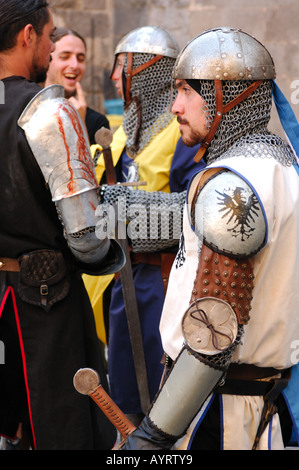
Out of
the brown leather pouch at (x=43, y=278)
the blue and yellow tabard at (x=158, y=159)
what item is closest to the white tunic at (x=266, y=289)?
the brown leather pouch at (x=43, y=278)

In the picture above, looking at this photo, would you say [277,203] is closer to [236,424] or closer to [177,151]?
[236,424]

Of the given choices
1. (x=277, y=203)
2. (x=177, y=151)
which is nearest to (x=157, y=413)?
(x=277, y=203)

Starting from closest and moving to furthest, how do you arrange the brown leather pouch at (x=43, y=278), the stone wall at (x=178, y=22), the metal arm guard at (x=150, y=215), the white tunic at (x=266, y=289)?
1. the white tunic at (x=266, y=289)
2. the brown leather pouch at (x=43, y=278)
3. the metal arm guard at (x=150, y=215)
4. the stone wall at (x=178, y=22)

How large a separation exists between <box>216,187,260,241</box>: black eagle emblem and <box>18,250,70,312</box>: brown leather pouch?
1172 mm

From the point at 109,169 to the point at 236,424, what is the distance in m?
2.02

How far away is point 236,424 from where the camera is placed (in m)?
2.10

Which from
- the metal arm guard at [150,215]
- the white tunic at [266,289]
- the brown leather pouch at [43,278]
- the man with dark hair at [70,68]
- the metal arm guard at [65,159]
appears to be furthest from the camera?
the man with dark hair at [70,68]

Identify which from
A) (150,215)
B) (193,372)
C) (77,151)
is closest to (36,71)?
(77,151)

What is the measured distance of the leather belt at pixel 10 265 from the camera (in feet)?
9.57

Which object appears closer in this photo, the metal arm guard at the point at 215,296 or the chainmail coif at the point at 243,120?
the metal arm guard at the point at 215,296

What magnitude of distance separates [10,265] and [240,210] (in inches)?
53.0

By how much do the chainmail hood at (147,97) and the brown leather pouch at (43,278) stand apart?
3.90ft

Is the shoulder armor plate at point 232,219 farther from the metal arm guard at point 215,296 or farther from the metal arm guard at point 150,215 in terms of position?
the metal arm guard at point 150,215

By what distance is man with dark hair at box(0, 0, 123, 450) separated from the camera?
2.68 meters
